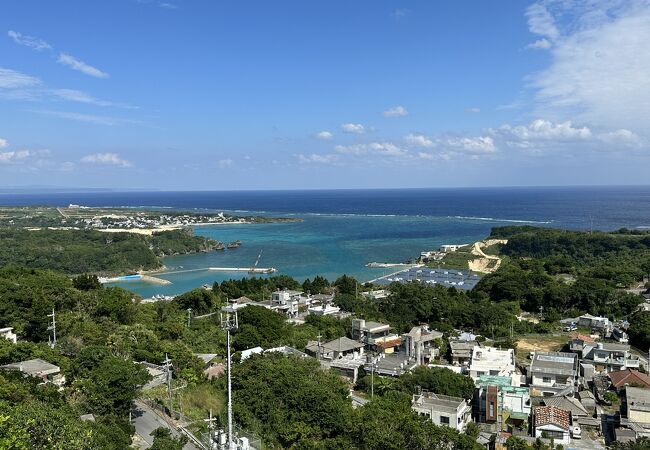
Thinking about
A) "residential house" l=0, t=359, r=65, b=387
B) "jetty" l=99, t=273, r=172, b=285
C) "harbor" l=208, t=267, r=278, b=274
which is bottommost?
"jetty" l=99, t=273, r=172, b=285

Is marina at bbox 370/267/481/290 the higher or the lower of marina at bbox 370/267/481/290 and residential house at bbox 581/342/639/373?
the lower

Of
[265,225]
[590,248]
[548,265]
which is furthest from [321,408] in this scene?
[265,225]

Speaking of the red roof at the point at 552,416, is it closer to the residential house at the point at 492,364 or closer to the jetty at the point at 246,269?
the residential house at the point at 492,364

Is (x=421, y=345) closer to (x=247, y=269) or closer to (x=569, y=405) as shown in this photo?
(x=569, y=405)

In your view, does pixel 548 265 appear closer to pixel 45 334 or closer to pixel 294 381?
pixel 294 381

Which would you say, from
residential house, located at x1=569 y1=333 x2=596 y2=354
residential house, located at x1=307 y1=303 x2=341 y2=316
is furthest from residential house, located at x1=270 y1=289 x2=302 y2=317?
residential house, located at x1=569 y1=333 x2=596 y2=354

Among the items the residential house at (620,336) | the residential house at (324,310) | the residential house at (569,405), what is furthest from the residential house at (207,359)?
the residential house at (620,336)

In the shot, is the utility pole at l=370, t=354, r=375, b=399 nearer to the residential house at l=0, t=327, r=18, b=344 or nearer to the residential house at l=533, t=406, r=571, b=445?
the residential house at l=533, t=406, r=571, b=445

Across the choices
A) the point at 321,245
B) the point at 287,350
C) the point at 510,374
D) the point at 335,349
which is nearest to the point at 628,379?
the point at 510,374
